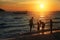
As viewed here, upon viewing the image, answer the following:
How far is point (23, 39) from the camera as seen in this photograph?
18.1 m

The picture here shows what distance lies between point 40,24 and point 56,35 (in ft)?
15.0

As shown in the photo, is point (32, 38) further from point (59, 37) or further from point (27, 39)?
point (59, 37)

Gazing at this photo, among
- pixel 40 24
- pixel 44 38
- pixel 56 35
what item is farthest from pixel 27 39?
pixel 40 24

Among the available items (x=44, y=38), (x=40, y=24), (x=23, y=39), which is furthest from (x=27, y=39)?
(x=40, y=24)

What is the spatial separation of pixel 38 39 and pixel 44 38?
0.68 m

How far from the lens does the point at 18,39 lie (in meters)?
18.5

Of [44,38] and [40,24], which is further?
[40,24]

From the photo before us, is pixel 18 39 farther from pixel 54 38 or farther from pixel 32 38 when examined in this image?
pixel 54 38

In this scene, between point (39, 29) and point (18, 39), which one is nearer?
point (18, 39)

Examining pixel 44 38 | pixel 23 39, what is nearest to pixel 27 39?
pixel 23 39

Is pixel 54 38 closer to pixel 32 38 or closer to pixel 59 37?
pixel 59 37

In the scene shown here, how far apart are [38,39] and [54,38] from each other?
1.66m

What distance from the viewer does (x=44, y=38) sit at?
18.1 meters

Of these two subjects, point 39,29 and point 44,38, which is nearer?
point 44,38
